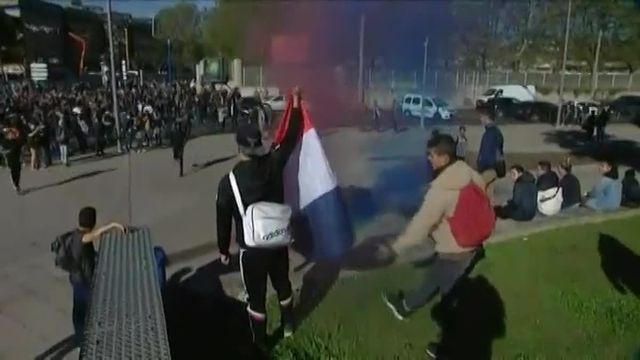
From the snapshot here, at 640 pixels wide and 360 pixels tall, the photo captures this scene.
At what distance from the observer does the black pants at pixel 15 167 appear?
9.50ft

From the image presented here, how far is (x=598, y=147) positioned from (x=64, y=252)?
2777mm

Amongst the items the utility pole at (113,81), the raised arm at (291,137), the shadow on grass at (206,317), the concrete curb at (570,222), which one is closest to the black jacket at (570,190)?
the concrete curb at (570,222)

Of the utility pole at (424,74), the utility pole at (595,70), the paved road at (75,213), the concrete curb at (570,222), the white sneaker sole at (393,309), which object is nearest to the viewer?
the paved road at (75,213)

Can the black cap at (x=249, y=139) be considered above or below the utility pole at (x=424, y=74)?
below

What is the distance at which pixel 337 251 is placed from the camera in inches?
138

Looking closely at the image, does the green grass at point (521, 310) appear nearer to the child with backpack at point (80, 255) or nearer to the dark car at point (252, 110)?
the child with backpack at point (80, 255)

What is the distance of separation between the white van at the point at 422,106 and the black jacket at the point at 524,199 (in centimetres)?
71

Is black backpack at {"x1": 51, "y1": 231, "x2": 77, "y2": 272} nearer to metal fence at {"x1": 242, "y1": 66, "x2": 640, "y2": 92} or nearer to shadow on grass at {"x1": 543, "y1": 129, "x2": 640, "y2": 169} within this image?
metal fence at {"x1": 242, "y1": 66, "x2": 640, "y2": 92}

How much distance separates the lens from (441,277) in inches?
124

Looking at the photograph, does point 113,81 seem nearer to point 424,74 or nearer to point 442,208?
point 424,74

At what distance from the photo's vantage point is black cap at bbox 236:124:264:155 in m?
2.92

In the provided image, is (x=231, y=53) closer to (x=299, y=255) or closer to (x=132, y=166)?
(x=132, y=166)

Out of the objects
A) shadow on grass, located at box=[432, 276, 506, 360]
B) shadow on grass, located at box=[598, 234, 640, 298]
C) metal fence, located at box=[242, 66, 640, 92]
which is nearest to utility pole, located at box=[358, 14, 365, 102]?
metal fence, located at box=[242, 66, 640, 92]

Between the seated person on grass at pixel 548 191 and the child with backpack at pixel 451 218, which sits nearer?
the child with backpack at pixel 451 218
